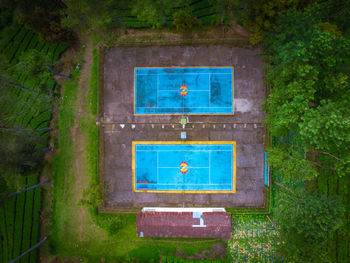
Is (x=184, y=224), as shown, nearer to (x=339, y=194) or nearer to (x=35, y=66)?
(x=339, y=194)

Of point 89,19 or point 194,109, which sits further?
point 194,109

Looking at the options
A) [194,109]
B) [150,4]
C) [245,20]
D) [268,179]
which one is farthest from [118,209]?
[245,20]

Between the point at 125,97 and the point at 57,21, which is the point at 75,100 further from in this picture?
the point at 57,21

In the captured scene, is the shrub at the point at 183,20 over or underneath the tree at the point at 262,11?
over

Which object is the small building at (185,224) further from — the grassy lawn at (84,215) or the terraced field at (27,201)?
the terraced field at (27,201)

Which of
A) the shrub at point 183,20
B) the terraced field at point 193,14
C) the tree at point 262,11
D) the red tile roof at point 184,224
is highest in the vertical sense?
the terraced field at point 193,14

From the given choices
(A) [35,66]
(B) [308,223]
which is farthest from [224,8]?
(B) [308,223]

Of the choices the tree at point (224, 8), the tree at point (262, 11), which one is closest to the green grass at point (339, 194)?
the tree at point (262, 11)
